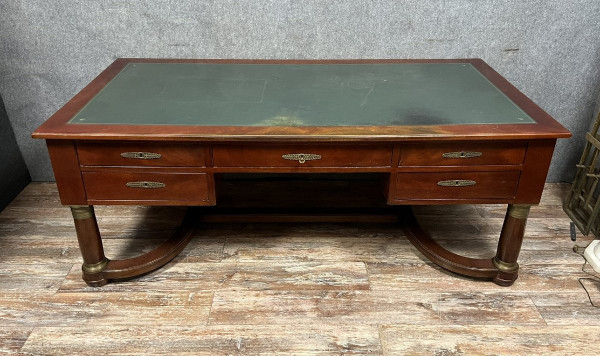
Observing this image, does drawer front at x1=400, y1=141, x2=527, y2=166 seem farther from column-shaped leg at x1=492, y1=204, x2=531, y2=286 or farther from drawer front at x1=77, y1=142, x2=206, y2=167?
drawer front at x1=77, y1=142, x2=206, y2=167

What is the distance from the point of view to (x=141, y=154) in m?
1.38

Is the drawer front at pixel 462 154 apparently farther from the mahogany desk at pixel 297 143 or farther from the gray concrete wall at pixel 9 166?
the gray concrete wall at pixel 9 166

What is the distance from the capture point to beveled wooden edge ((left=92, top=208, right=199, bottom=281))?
1.64 metres

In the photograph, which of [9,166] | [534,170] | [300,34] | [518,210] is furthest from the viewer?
[9,166]

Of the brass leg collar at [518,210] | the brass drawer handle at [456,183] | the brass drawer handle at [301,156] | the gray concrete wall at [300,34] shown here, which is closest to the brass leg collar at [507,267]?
the brass leg collar at [518,210]

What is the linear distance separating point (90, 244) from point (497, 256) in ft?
4.64

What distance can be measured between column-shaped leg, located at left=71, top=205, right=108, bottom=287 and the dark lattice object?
188 centimetres

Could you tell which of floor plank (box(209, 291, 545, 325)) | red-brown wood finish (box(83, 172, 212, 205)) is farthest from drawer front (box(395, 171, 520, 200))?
red-brown wood finish (box(83, 172, 212, 205))

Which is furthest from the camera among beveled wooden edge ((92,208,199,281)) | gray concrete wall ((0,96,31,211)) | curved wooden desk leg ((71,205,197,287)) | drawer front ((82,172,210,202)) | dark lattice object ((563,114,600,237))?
gray concrete wall ((0,96,31,211))

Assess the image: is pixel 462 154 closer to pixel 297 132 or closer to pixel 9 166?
pixel 297 132

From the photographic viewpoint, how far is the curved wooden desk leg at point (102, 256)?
60.1 inches

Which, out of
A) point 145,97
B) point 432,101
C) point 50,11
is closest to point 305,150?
point 432,101

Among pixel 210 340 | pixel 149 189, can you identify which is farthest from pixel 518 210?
pixel 149 189

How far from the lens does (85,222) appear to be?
1523 mm
